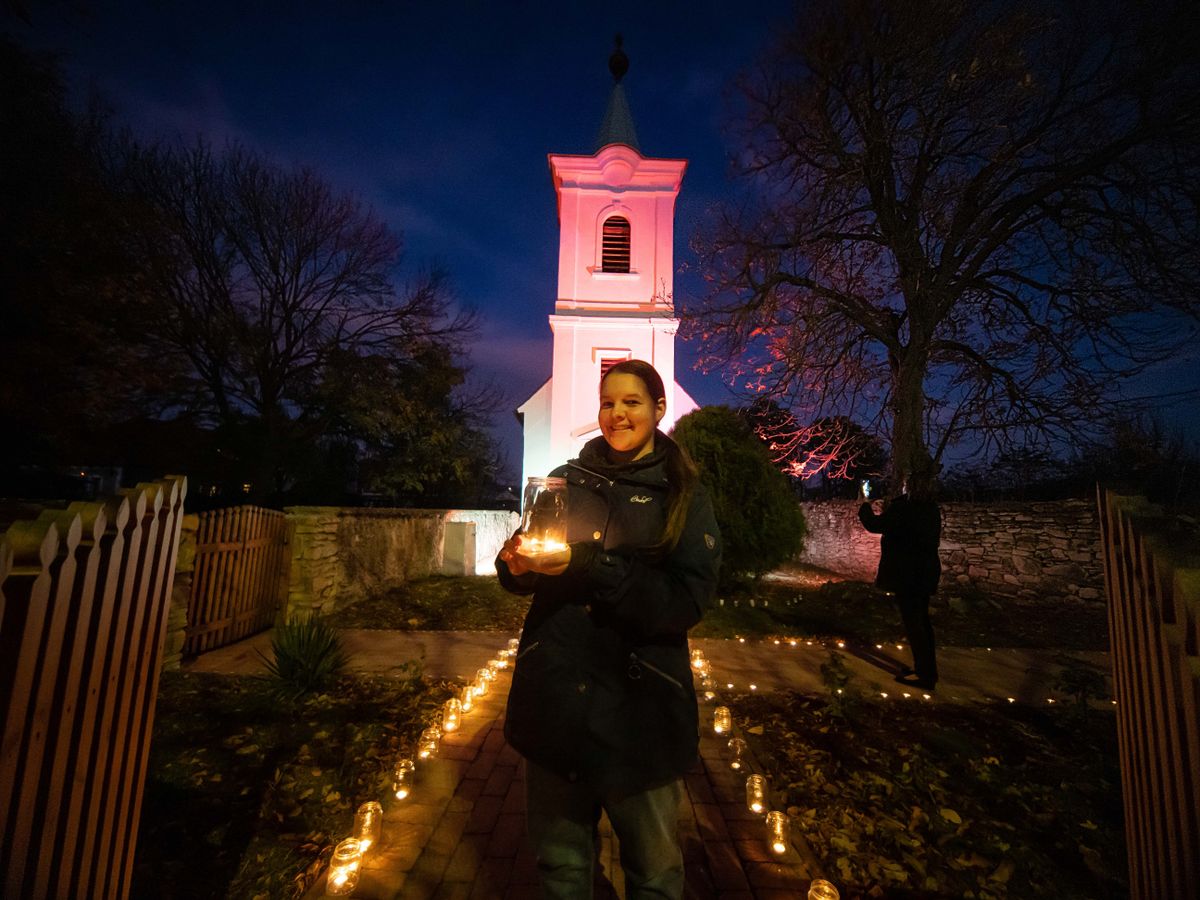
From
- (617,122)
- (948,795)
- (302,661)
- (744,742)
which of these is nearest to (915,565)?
(948,795)

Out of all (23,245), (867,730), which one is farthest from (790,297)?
(23,245)

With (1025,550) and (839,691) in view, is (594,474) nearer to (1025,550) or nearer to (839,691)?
(839,691)

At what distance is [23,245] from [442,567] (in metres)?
9.89

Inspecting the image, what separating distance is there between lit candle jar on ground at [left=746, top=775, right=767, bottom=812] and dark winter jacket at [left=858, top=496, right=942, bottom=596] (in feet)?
8.81

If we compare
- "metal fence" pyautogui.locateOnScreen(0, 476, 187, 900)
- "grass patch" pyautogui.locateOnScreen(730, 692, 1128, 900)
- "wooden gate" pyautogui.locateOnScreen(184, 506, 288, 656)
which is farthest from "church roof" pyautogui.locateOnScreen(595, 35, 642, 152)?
"metal fence" pyautogui.locateOnScreen(0, 476, 187, 900)

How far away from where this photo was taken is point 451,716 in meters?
3.82

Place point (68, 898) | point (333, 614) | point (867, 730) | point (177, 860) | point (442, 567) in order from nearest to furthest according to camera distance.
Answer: point (68, 898) < point (177, 860) < point (867, 730) < point (333, 614) < point (442, 567)

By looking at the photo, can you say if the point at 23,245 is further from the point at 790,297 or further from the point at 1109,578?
the point at 1109,578

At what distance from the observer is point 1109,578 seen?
234 cm

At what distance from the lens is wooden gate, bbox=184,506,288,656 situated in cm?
531

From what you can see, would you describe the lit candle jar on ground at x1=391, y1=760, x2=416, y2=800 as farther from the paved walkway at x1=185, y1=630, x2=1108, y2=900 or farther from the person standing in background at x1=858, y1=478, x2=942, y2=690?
the person standing in background at x1=858, y1=478, x2=942, y2=690

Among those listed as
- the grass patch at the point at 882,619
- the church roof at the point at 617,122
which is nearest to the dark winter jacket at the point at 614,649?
the grass patch at the point at 882,619

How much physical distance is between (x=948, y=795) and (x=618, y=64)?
18.9m

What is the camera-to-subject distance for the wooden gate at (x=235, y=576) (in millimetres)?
5312
